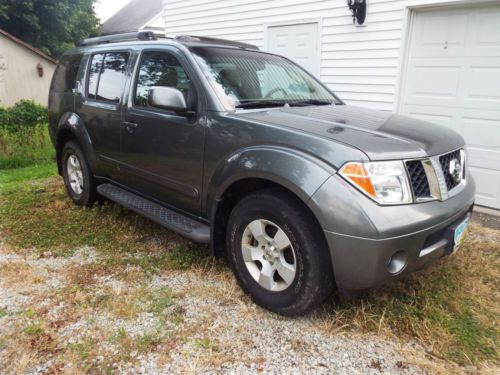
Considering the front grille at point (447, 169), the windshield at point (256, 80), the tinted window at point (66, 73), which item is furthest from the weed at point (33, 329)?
the tinted window at point (66, 73)

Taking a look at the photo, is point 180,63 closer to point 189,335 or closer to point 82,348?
point 189,335

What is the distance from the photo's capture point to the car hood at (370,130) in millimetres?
2203

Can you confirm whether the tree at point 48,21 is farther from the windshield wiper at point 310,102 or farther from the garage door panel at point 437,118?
the windshield wiper at point 310,102

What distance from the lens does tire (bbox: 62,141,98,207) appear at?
4258 millimetres

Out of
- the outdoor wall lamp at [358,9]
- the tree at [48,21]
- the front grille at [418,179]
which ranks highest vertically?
the tree at [48,21]

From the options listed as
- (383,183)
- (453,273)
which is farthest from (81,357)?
(453,273)

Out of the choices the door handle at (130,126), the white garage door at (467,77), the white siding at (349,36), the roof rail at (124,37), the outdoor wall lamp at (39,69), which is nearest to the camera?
the door handle at (130,126)

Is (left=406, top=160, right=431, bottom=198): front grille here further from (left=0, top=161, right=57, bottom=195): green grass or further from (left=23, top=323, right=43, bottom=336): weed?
(left=0, top=161, right=57, bottom=195): green grass

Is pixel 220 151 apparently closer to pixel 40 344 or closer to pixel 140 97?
pixel 140 97

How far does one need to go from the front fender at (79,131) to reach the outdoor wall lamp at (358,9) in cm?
406

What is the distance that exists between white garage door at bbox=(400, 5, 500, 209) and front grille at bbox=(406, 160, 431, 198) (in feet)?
10.1

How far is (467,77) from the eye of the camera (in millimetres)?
4719

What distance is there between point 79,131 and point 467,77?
15.0ft

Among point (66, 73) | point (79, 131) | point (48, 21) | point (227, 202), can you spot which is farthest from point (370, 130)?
point (48, 21)
